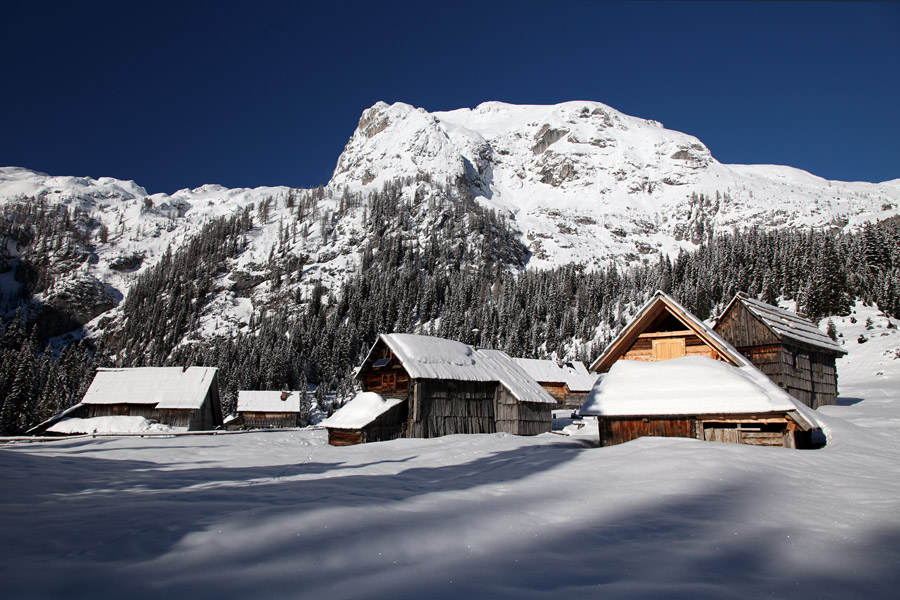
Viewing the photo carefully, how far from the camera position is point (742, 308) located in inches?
1191

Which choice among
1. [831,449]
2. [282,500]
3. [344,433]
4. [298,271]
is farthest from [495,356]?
[298,271]

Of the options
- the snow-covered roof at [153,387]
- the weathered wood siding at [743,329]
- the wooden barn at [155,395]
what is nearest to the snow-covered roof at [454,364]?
the weathered wood siding at [743,329]

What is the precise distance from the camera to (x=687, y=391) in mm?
16453

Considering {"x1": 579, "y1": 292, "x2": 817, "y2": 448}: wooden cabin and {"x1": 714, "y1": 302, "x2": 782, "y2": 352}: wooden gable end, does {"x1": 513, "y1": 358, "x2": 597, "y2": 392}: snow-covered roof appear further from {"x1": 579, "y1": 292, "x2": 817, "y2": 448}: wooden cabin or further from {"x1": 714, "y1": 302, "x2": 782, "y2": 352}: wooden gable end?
{"x1": 579, "y1": 292, "x2": 817, "y2": 448}: wooden cabin

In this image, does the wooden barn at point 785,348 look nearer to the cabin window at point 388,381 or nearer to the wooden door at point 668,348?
the wooden door at point 668,348

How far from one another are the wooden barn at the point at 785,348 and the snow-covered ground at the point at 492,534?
1733cm

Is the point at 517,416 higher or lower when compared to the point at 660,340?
lower

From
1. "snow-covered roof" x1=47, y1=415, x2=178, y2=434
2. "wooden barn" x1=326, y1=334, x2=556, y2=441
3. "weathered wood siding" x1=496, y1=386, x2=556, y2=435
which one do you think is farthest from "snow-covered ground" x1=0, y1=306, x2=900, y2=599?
"snow-covered roof" x1=47, y1=415, x2=178, y2=434

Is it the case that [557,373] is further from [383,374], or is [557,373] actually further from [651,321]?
[651,321]

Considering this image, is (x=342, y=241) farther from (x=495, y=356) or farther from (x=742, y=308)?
(x=742, y=308)

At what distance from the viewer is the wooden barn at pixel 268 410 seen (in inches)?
2699

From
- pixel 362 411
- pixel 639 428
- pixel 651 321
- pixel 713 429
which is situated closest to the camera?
pixel 713 429

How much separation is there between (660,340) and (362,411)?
62.4 feet

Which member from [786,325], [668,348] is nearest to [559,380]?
[786,325]
